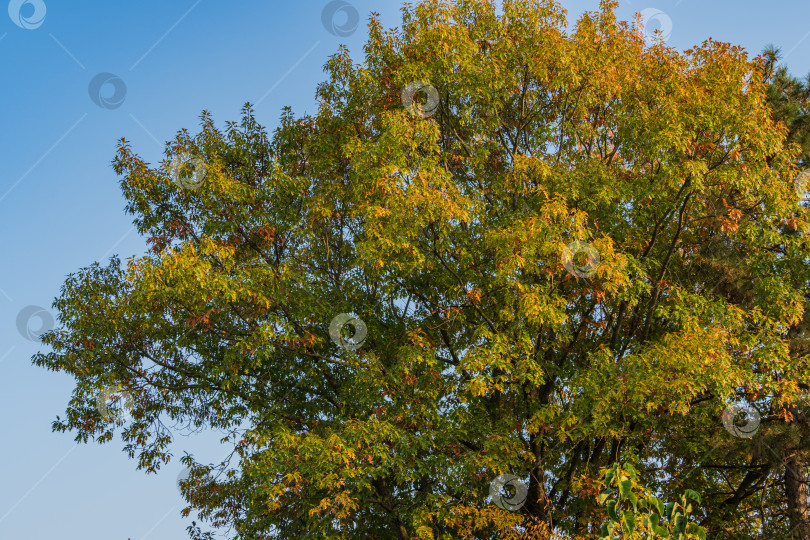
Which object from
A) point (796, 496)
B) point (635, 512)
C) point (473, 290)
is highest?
point (473, 290)

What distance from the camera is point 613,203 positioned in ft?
39.8

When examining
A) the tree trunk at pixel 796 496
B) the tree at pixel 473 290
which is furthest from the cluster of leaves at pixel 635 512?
the tree trunk at pixel 796 496

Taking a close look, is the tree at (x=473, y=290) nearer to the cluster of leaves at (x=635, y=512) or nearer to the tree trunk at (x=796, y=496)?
the tree trunk at (x=796, y=496)

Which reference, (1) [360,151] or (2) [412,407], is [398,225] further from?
(2) [412,407]

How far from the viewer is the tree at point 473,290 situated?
10.4 metres

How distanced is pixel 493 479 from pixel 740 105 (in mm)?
7261

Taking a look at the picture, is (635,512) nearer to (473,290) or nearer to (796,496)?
(473,290)

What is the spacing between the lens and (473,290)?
1098cm

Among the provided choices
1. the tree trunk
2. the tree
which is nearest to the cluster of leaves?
the tree

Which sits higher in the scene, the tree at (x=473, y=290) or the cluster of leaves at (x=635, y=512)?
the tree at (x=473, y=290)

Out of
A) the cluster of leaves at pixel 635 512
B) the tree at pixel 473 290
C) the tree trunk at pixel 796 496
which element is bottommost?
the cluster of leaves at pixel 635 512

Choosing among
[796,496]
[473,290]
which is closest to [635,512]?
[473,290]

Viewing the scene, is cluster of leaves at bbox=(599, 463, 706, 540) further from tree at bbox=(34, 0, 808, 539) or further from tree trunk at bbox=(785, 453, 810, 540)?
tree trunk at bbox=(785, 453, 810, 540)

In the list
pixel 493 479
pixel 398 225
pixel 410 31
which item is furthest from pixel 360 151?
pixel 493 479
